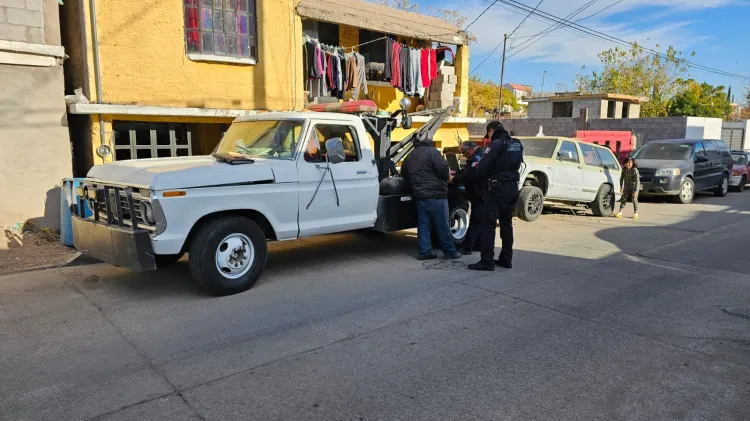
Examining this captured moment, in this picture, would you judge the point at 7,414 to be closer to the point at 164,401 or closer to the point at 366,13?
the point at 164,401

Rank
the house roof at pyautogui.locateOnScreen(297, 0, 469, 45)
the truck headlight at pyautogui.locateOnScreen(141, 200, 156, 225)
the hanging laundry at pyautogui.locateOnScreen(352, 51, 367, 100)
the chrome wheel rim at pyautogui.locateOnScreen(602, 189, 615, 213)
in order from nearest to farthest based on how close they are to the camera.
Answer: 1. the truck headlight at pyautogui.locateOnScreen(141, 200, 156, 225)
2. the house roof at pyautogui.locateOnScreen(297, 0, 469, 45)
3. the chrome wheel rim at pyautogui.locateOnScreen(602, 189, 615, 213)
4. the hanging laundry at pyautogui.locateOnScreen(352, 51, 367, 100)

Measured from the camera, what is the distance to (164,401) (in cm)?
356

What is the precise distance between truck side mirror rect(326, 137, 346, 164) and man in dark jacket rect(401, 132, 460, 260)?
1.23m

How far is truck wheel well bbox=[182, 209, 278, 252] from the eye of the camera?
566cm

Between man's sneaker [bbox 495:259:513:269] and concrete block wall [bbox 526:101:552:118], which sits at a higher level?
concrete block wall [bbox 526:101:552:118]

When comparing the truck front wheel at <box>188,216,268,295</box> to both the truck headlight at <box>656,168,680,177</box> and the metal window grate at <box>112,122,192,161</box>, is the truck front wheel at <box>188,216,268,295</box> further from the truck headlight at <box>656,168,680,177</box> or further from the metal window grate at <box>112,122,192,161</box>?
the truck headlight at <box>656,168,680,177</box>

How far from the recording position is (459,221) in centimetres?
843

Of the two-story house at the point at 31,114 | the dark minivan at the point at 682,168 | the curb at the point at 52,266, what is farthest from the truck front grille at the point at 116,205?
the dark minivan at the point at 682,168

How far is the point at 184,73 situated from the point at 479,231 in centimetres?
639

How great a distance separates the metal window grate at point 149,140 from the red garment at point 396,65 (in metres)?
5.54

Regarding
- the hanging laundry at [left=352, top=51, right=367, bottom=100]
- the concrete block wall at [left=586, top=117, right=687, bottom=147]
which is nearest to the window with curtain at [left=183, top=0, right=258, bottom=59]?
the hanging laundry at [left=352, top=51, right=367, bottom=100]

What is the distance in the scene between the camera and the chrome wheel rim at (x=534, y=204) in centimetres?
1102

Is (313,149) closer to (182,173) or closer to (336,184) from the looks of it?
(336,184)

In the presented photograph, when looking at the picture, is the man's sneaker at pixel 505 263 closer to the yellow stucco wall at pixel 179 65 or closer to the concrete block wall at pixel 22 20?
the yellow stucco wall at pixel 179 65
